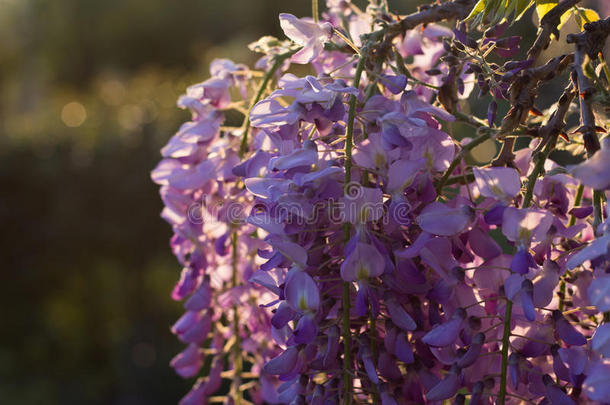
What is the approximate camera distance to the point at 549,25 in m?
0.57

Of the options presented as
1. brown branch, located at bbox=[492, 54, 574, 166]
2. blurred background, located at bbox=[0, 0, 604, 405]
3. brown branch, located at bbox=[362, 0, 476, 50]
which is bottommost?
blurred background, located at bbox=[0, 0, 604, 405]

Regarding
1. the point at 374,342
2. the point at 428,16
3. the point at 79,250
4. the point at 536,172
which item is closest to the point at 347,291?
the point at 374,342

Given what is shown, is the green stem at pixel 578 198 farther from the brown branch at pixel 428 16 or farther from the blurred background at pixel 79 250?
the blurred background at pixel 79 250

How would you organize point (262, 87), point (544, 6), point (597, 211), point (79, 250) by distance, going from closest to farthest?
1. point (597, 211)
2. point (544, 6)
3. point (262, 87)
4. point (79, 250)

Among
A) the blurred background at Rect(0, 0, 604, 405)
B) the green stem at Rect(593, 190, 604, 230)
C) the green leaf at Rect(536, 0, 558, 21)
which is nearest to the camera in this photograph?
the green stem at Rect(593, 190, 604, 230)

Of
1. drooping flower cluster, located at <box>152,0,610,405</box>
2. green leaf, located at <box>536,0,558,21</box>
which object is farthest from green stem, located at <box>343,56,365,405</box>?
green leaf, located at <box>536,0,558,21</box>

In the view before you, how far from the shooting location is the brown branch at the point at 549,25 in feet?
1.85

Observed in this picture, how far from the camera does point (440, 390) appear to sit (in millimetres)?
521

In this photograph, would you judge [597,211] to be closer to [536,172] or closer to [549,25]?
[536,172]

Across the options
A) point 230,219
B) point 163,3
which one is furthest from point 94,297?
point 163,3

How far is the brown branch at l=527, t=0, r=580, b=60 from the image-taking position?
1.85 ft

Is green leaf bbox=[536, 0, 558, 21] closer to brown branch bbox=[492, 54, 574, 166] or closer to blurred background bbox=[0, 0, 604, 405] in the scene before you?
brown branch bbox=[492, 54, 574, 166]

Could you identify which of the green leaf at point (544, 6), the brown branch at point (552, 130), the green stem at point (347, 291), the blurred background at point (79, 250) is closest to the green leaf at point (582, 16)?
the green leaf at point (544, 6)

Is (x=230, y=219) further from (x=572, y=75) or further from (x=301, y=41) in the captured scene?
(x=572, y=75)
